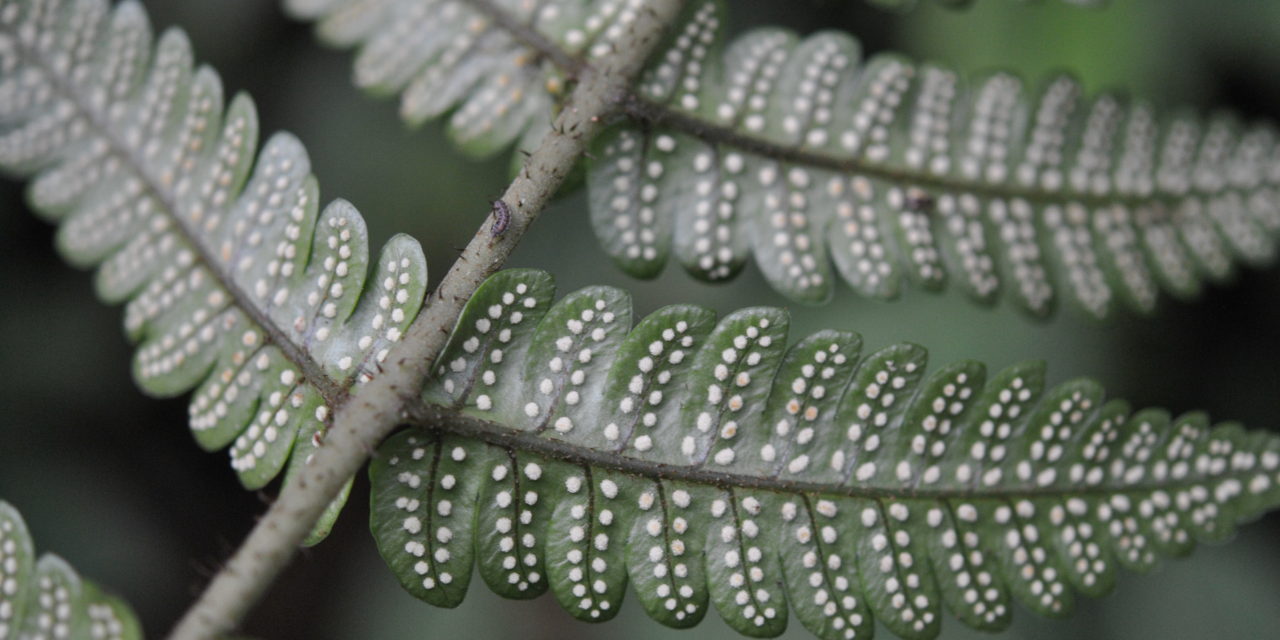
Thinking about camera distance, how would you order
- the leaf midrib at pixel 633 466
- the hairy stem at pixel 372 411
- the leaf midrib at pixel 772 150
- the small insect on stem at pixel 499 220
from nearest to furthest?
the hairy stem at pixel 372 411 → the leaf midrib at pixel 633 466 → the small insect on stem at pixel 499 220 → the leaf midrib at pixel 772 150

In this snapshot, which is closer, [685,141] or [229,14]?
[685,141]

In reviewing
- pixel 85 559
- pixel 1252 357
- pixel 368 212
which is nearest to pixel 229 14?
pixel 368 212

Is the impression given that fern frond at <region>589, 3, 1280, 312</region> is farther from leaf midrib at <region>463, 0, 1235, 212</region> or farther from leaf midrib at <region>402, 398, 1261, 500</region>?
leaf midrib at <region>402, 398, 1261, 500</region>

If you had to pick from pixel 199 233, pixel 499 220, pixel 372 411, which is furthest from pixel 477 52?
pixel 372 411

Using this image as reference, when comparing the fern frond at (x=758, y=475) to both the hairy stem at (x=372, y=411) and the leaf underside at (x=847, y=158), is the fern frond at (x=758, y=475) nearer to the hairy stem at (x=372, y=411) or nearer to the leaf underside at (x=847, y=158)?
the hairy stem at (x=372, y=411)

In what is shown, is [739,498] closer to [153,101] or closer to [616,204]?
[616,204]

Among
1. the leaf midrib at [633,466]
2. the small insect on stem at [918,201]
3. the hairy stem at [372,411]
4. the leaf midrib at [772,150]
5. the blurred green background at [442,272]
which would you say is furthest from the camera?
the blurred green background at [442,272]

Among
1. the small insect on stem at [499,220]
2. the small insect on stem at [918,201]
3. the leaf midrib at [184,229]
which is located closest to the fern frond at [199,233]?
the leaf midrib at [184,229]
